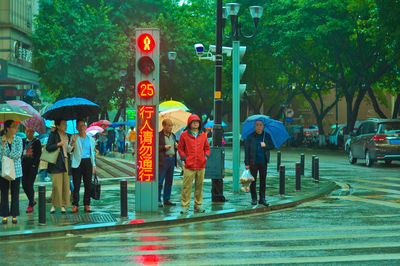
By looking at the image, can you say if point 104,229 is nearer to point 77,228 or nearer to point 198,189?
point 77,228

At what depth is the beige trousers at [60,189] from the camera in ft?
41.1

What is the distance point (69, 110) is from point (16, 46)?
105ft

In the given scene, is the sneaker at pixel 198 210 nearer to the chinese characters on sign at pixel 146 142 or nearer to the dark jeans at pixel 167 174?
the chinese characters on sign at pixel 146 142

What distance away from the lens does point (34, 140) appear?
12.8 metres

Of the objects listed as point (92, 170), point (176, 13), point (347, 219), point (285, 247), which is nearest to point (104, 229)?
point (92, 170)

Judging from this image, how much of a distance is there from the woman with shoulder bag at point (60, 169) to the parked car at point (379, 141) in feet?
51.7

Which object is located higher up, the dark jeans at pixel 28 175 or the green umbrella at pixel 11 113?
the green umbrella at pixel 11 113

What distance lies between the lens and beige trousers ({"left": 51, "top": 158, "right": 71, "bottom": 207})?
12523 mm

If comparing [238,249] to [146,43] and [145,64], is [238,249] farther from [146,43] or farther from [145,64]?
[146,43]

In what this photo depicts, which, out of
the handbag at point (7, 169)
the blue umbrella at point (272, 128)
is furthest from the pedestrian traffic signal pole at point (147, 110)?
the blue umbrella at point (272, 128)

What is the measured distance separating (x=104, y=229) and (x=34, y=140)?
2736mm

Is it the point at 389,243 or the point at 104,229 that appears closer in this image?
the point at 389,243

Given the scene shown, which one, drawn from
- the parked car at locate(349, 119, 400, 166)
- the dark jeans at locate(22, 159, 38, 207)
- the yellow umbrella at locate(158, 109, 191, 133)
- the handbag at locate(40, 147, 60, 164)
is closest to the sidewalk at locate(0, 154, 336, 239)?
the dark jeans at locate(22, 159, 38, 207)

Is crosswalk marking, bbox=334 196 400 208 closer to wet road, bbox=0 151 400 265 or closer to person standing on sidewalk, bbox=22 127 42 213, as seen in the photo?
wet road, bbox=0 151 400 265
